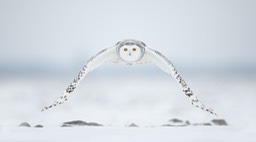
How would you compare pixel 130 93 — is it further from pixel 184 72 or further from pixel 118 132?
pixel 118 132

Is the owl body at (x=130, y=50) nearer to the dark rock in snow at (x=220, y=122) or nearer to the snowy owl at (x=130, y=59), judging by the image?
the snowy owl at (x=130, y=59)

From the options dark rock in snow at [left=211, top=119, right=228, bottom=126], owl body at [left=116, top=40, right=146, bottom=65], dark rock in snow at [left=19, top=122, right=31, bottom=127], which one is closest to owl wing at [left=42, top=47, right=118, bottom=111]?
owl body at [left=116, top=40, right=146, bottom=65]

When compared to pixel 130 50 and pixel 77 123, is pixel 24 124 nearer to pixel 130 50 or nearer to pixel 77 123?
pixel 77 123

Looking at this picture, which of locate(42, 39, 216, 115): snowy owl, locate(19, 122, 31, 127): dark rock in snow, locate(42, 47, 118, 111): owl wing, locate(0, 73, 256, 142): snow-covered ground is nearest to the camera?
locate(0, 73, 256, 142): snow-covered ground

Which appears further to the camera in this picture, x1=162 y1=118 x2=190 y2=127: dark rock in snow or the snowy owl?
the snowy owl

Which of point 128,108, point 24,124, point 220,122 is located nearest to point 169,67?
point 220,122

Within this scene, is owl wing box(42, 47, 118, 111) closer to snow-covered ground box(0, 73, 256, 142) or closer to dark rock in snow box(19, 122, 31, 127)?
snow-covered ground box(0, 73, 256, 142)

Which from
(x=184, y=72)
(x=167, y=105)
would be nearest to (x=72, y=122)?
(x=167, y=105)

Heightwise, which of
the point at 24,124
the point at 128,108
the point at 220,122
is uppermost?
the point at 128,108
